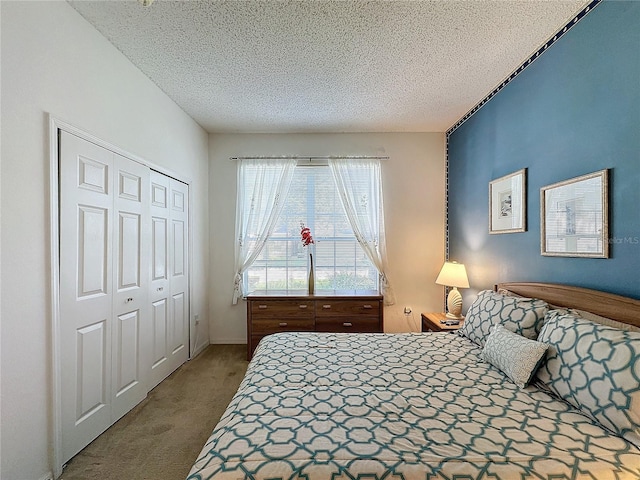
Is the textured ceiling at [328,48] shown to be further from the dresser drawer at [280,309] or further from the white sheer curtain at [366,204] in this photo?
the dresser drawer at [280,309]

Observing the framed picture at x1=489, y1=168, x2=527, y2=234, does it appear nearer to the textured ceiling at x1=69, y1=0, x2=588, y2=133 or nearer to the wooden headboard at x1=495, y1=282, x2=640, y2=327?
the wooden headboard at x1=495, y1=282, x2=640, y2=327

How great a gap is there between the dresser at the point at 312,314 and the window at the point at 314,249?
58cm

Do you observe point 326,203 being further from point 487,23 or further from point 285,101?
point 487,23

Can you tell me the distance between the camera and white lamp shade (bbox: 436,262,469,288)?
9.84 feet

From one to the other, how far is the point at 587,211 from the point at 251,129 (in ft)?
11.1

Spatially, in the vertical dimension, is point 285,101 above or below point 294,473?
above

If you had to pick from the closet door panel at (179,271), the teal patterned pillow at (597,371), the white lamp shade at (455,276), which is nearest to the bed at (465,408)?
the teal patterned pillow at (597,371)

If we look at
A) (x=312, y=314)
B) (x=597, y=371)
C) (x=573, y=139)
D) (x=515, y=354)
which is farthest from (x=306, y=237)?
(x=597, y=371)

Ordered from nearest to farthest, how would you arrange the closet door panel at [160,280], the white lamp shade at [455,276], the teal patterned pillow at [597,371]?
the teal patterned pillow at [597,371] → the closet door panel at [160,280] → the white lamp shade at [455,276]

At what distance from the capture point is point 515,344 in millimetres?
1678

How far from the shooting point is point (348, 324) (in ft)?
11.0

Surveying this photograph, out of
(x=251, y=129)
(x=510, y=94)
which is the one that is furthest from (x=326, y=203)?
(x=510, y=94)

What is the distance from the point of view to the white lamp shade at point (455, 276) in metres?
3.00

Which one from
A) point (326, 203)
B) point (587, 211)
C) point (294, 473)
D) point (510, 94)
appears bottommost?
point (294, 473)
